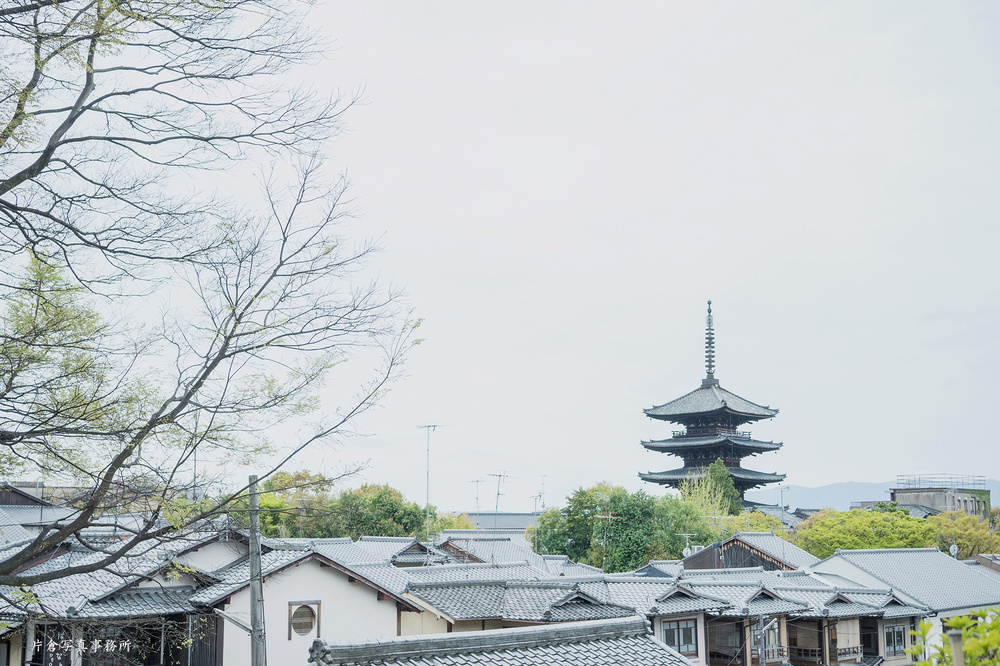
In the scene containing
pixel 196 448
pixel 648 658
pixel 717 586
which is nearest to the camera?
pixel 196 448

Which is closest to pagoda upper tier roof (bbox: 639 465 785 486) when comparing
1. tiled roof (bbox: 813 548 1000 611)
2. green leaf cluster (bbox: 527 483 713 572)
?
green leaf cluster (bbox: 527 483 713 572)

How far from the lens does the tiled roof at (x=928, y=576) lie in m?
33.5

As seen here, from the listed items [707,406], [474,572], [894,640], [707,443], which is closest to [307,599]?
[474,572]

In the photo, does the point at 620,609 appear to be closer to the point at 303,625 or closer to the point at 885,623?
the point at 303,625

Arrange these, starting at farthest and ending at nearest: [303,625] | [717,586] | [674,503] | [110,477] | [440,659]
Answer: [674,503]
[717,586]
[303,625]
[440,659]
[110,477]

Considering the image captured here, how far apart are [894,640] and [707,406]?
34.6m

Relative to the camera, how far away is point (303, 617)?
64.3ft

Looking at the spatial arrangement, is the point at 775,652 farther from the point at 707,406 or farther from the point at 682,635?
the point at 707,406

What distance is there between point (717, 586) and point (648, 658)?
18.3 meters

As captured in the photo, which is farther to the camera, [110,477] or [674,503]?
[674,503]

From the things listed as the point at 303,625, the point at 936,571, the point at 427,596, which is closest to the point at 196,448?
the point at 303,625

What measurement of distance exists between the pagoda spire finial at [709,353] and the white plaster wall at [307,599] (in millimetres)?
53260

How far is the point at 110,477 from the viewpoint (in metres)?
6.17

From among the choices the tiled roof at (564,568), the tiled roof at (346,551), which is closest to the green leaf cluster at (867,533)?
the tiled roof at (564,568)
